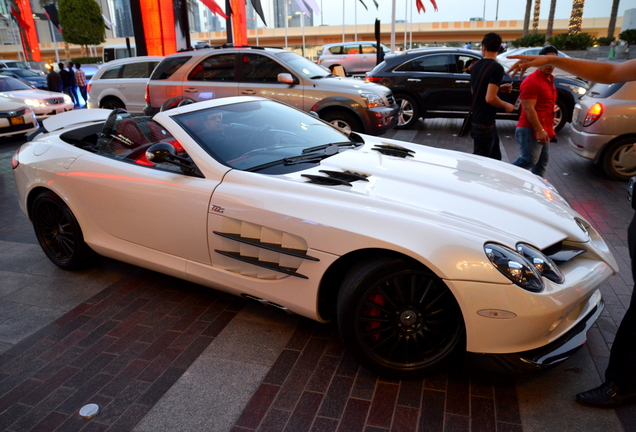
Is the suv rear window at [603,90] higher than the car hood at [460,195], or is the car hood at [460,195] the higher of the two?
the suv rear window at [603,90]

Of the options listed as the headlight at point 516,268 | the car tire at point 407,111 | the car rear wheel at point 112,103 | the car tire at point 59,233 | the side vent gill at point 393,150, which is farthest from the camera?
the car rear wheel at point 112,103

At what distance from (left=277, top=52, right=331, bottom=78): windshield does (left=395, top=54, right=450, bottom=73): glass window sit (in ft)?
8.17

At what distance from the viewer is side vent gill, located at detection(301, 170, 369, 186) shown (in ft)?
10.3

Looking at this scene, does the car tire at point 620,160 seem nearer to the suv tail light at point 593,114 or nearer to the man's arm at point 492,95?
the suv tail light at point 593,114

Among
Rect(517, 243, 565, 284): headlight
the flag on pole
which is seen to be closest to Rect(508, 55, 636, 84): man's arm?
Rect(517, 243, 565, 284): headlight

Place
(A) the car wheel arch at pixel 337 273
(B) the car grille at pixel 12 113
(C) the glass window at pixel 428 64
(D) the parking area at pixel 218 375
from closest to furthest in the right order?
(D) the parking area at pixel 218 375, (A) the car wheel arch at pixel 337 273, (B) the car grille at pixel 12 113, (C) the glass window at pixel 428 64

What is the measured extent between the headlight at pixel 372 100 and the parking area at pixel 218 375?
539 centimetres

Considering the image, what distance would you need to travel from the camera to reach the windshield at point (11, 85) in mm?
13203

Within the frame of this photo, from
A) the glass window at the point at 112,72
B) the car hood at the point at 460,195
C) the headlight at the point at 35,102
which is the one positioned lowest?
the headlight at the point at 35,102

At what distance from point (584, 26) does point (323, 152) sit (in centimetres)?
7989

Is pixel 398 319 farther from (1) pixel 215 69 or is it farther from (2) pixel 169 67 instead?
(2) pixel 169 67

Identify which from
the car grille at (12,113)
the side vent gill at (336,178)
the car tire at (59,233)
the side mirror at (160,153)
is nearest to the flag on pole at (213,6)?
the car grille at (12,113)

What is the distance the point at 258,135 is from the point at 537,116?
3.28m

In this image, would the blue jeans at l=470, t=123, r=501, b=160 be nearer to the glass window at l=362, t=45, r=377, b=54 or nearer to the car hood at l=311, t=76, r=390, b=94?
the car hood at l=311, t=76, r=390, b=94
